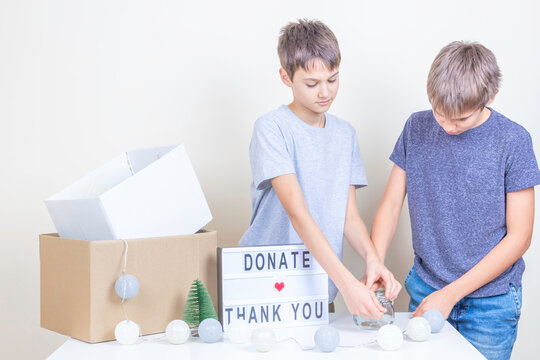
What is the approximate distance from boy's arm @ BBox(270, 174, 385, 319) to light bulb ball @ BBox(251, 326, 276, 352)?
20 cm

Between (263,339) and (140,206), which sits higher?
(140,206)

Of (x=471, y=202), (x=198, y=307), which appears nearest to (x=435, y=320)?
(x=471, y=202)

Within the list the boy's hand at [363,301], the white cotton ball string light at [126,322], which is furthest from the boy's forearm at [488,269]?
the white cotton ball string light at [126,322]

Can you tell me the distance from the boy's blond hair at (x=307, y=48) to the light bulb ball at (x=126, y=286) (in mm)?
566

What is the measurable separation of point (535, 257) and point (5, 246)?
65.1 inches

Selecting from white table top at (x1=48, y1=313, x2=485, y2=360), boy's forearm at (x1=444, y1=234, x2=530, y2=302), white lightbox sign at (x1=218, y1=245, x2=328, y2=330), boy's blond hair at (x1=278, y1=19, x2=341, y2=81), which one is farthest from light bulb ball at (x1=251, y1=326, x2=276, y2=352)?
boy's blond hair at (x1=278, y1=19, x2=341, y2=81)

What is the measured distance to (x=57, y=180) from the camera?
1.73 meters

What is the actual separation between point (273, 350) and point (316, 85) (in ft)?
1.87

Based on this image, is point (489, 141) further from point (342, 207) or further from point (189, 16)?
point (189, 16)

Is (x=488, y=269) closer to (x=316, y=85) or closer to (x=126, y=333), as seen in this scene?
(x=316, y=85)

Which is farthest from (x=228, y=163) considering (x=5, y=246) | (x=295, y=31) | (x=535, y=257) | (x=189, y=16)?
(x=535, y=257)

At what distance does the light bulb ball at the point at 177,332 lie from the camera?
0.98 m

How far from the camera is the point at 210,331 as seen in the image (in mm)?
995

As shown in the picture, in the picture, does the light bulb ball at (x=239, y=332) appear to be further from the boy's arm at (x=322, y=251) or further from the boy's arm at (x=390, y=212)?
the boy's arm at (x=390, y=212)
